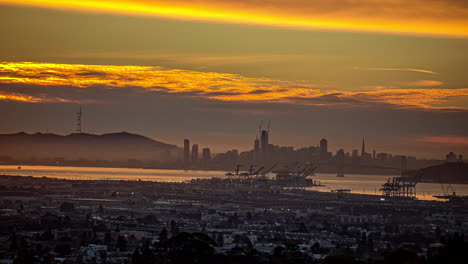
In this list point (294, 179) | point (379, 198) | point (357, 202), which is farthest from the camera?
point (294, 179)

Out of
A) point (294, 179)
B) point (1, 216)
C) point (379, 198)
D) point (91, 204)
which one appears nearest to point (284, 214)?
point (91, 204)

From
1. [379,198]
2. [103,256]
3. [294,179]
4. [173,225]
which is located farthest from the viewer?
[294,179]

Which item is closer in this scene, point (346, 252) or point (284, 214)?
point (346, 252)

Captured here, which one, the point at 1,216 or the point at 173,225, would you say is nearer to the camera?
the point at 173,225

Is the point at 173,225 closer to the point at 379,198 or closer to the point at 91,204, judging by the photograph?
the point at 91,204

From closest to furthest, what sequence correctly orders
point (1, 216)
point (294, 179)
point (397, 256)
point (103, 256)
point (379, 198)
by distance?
point (397, 256) → point (103, 256) → point (1, 216) → point (379, 198) → point (294, 179)

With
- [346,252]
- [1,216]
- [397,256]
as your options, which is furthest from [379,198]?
[397,256]

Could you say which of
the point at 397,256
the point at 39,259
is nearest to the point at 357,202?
the point at 39,259

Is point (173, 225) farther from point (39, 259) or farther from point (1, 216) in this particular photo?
point (39, 259)

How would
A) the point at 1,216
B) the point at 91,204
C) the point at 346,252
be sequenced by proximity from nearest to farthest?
the point at 346,252
the point at 1,216
the point at 91,204
